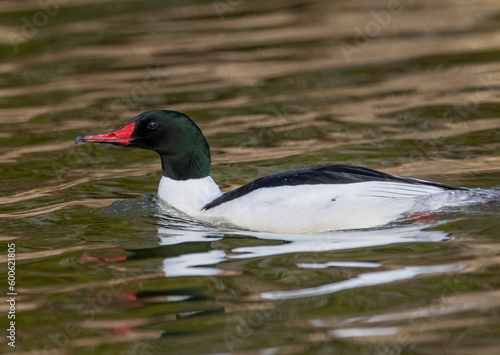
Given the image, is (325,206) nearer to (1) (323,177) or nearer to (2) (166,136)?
(1) (323,177)

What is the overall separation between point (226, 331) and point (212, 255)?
140 centimetres

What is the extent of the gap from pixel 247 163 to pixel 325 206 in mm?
2335

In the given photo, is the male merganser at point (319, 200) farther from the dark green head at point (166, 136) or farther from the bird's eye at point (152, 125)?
the bird's eye at point (152, 125)

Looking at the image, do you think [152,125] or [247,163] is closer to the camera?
[152,125]

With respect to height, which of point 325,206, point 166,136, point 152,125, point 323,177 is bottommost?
point 325,206

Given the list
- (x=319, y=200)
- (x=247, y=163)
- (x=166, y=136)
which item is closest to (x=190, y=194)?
(x=166, y=136)

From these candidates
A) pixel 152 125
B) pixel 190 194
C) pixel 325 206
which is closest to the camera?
pixel 325 206

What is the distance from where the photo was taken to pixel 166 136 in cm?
718

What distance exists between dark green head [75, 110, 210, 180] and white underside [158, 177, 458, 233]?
68 cm

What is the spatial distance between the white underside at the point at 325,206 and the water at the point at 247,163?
0.37 feet

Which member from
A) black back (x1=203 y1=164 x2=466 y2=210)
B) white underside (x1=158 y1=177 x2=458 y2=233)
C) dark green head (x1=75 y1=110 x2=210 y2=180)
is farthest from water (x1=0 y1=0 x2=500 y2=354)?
dark green head (x1=75 y1=110 x2=210 y2=180)

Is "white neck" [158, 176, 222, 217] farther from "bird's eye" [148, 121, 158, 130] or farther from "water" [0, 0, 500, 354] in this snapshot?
"bird's eye" [148, 121, 158, 130]

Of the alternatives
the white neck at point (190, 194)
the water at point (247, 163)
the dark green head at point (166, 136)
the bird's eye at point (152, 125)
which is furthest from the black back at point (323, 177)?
the bird's eye at point (152, 125)

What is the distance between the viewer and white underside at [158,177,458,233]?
6.67 metres
